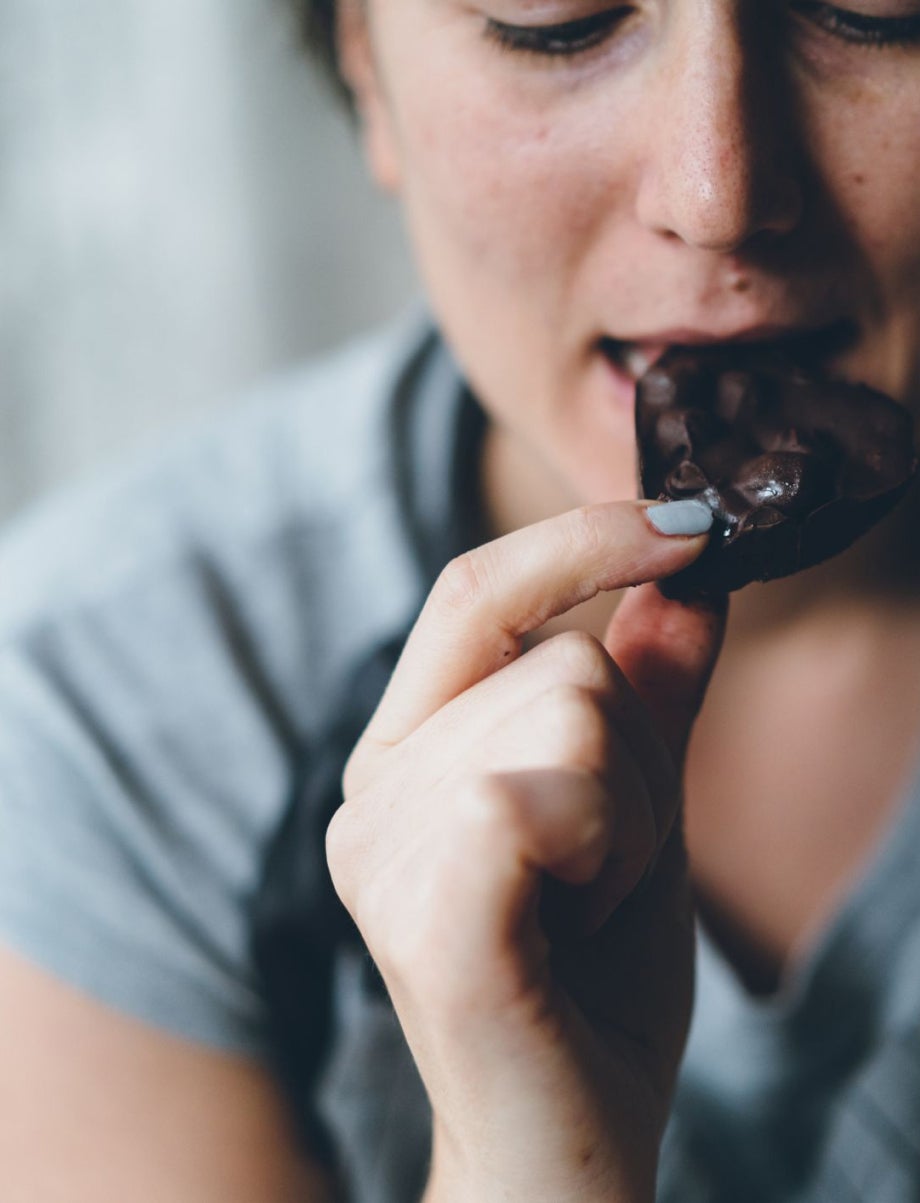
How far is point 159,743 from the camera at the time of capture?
1321 mm

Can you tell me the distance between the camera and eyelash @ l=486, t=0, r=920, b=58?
870 mm

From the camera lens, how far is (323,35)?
1474 millimetres

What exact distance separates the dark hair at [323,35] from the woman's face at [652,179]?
35 centimetres

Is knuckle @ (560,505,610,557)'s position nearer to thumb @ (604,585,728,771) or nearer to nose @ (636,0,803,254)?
thumb @ (604,585,728,771)

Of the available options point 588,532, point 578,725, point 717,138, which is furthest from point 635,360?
point 578,725

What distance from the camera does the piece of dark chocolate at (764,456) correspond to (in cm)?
84

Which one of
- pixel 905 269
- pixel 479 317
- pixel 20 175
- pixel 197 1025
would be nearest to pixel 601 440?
pixel 479 317

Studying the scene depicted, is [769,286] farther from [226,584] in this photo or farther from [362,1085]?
[362,1085]

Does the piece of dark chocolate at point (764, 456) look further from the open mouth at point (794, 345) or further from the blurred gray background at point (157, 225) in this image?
the blurred gray background at point (157, 225)

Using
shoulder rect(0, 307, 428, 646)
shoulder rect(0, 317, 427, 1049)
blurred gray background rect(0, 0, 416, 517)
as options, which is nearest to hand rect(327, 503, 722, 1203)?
shoulder rect(0, 317, 427, 1049)

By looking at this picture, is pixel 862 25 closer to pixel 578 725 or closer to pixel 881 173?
pixel 881 173

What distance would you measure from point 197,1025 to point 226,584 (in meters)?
0.48

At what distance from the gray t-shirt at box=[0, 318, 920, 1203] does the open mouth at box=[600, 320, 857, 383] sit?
43 cm

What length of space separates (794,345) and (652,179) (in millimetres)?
197
